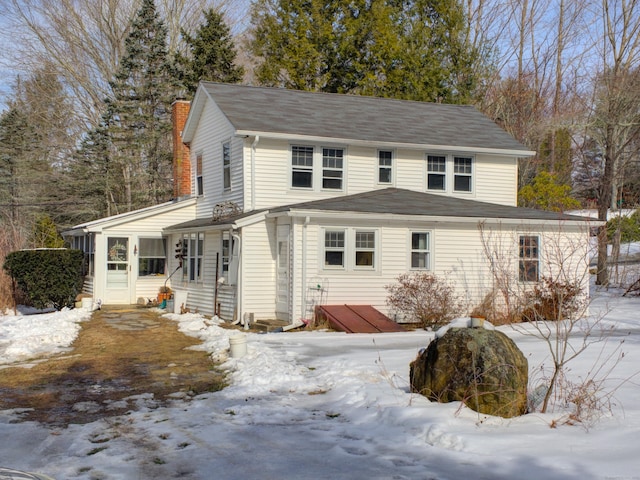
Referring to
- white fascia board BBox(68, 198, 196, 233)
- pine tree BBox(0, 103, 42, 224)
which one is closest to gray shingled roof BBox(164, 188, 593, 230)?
white fascia board BBox(68, 198, 196, 233)

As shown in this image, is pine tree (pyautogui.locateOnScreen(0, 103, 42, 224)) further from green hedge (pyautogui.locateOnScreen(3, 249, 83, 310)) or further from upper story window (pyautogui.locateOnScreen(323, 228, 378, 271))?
upper story window (pyautogui.locateOnScreen(323, 228, 378, 271))

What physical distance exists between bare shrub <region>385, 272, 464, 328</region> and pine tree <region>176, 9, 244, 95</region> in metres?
19.9

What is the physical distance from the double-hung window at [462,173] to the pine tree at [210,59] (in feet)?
51.7

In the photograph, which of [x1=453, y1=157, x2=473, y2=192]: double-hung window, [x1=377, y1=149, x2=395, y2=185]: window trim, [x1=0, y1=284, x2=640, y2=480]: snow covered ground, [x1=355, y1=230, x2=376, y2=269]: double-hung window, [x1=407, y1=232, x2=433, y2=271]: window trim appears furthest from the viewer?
[x1=453, y1=157, x2=473, y2=192]: double-hung window

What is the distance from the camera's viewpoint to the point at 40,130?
4203cm

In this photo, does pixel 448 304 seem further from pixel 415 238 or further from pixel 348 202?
pixel 348 202

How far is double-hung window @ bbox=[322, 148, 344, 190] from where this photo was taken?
69.5ft

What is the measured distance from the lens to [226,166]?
2156cm

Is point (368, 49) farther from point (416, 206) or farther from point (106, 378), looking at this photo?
point (106, 378)

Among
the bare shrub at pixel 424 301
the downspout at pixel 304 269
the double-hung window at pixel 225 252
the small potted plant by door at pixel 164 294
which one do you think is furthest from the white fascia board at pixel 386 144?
the small potted plant by door at pixel 164 294

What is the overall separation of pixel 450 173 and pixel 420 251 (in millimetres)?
4345

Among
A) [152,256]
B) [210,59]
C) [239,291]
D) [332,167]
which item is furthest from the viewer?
[210,59]

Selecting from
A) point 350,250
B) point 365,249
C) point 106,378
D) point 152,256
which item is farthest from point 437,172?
point 106,378

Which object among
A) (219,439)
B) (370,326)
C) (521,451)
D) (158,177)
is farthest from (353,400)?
(158,177)
